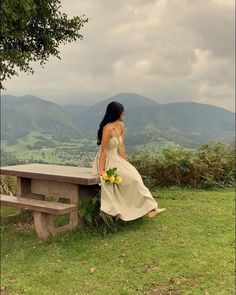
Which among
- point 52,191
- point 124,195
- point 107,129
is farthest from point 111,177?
point 52,191

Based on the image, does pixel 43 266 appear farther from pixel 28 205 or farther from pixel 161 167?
pixel 161 167

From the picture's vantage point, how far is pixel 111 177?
7.60 m

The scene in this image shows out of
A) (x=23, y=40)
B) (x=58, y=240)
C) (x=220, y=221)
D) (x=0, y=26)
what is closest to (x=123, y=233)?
(x=58, y=240)

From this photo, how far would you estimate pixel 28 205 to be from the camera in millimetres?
7945

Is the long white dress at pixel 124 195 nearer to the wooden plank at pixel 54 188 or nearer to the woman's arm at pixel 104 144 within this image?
the woman's arm at pixel 104 144

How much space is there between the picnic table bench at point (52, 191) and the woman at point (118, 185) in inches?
15.1

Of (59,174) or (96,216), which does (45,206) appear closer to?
(59,174)

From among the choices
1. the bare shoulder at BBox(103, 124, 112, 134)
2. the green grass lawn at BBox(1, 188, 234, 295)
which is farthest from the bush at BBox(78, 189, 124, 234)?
the bare shoulder at BBox(103, 124, 112, 134)

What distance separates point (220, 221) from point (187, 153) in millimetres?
4080

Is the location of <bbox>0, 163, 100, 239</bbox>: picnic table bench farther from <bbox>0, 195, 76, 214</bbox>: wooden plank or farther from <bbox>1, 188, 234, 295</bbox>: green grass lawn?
<bbox>1, 188, 234, 295</bbox>: green grass lawn

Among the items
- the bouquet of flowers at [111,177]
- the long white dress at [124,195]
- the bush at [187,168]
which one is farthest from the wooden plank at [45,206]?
the bush at [187,168]

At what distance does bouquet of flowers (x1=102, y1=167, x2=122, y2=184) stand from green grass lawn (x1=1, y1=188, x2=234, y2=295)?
0.88m

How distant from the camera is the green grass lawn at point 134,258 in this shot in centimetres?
552

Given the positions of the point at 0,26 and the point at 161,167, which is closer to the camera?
the point at 0,26
